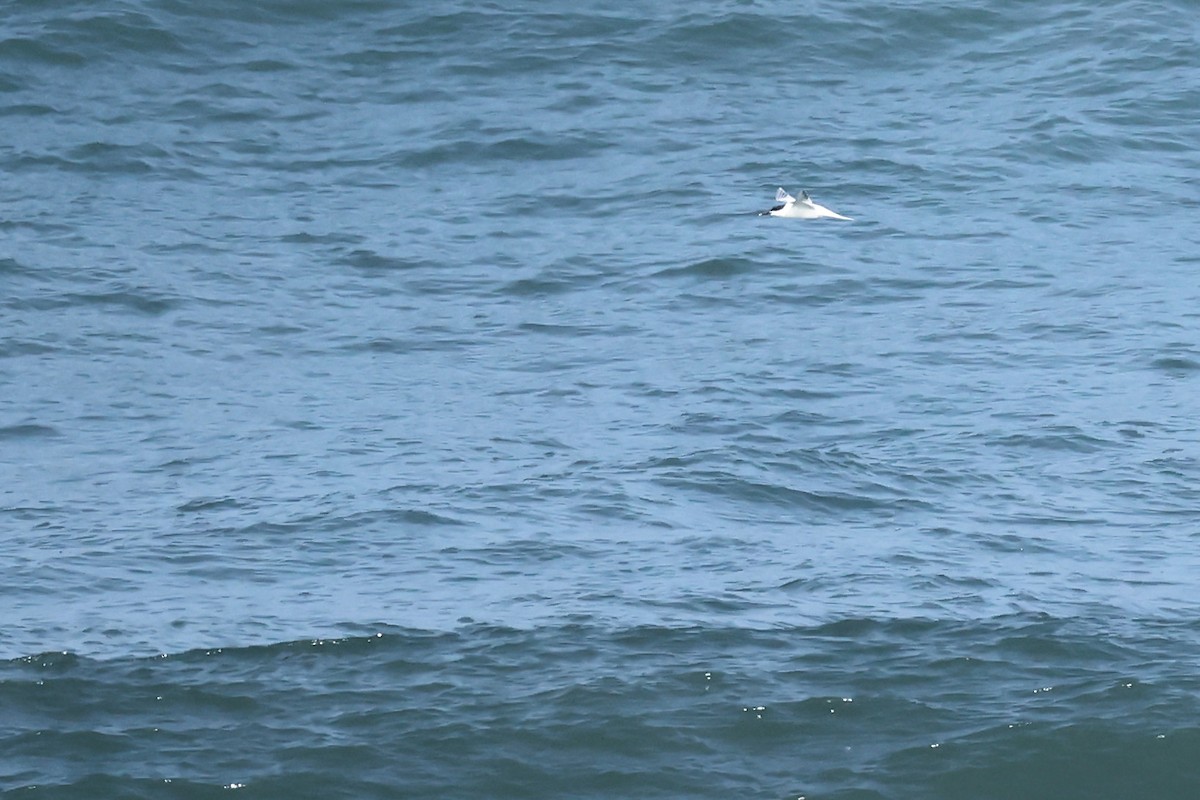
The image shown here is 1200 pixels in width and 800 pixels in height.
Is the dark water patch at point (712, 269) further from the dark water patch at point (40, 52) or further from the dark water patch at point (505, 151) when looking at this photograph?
the dark water patch at point (40, 52)

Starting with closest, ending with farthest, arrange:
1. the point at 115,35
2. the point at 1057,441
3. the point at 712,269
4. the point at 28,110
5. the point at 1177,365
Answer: the point at 1057,441 → the point at 1177,365 → the point at 712,269 → the point at 28,110 → the point at 115,35

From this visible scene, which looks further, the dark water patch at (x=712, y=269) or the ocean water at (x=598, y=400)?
the dark water patch at (x=712, y=269)

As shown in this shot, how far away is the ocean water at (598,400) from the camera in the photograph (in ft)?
40.2

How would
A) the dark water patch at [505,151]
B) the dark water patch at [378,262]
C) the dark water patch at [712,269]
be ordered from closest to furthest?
the dark water patch at [712,269], the dark water patch at [378,262], the dark water patch at [505,151]

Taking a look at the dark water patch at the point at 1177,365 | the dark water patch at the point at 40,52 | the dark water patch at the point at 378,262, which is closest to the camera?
the dark water patch at the point at 1177,365

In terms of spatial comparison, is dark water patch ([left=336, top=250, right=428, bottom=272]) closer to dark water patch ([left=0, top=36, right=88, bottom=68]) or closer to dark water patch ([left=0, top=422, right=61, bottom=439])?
dark water patch ([left=0, top=422, right=61, bottom=439])

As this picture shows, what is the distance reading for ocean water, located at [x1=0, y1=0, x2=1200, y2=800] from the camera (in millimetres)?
12250

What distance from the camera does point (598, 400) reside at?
58.7ft

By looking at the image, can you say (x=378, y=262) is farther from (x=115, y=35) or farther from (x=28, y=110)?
(x=115, y=35)

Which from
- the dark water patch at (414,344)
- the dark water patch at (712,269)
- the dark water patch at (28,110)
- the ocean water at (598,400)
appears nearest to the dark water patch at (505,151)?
the ocean water at (598,400)

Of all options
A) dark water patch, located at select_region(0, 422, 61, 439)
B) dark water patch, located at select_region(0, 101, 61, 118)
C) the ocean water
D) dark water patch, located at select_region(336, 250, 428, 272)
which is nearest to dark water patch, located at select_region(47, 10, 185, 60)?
the ocean water

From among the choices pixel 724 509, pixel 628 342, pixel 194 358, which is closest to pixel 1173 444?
pixel 724 509

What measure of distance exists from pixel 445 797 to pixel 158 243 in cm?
1185

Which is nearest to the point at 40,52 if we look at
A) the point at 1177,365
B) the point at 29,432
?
the point at 29,432
